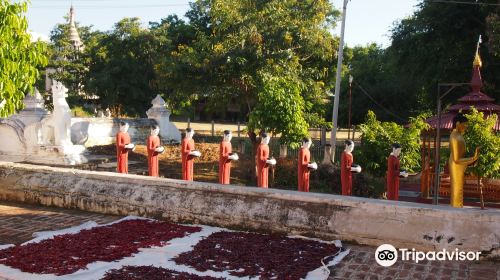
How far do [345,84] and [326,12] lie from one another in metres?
19.5

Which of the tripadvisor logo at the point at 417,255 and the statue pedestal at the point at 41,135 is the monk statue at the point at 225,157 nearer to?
the tripadvisor logo at the point at 417,255

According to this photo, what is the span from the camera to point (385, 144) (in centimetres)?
1395

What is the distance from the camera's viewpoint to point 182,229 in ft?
21.5

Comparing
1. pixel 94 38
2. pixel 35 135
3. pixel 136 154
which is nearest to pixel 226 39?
pixel 136 154

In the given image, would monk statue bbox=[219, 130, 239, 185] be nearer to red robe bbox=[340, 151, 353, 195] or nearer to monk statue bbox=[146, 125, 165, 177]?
monk statue bbox=[146, 125, 165, 177]

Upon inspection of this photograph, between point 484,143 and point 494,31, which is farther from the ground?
point 494,31

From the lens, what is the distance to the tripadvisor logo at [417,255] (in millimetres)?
5289

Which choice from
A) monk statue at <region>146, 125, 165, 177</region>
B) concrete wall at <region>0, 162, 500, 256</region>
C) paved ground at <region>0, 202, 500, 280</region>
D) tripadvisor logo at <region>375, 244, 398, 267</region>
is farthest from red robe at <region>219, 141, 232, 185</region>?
tripadvisor logo at <region>375, 244, 398, 267</region>

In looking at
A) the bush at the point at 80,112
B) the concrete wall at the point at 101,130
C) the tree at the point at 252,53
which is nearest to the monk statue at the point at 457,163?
the tree at the point at 252,53

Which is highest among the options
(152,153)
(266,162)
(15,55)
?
(15,55)

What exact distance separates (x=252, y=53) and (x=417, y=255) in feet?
33.4

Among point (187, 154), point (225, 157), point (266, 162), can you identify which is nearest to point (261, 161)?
point (266, 162)

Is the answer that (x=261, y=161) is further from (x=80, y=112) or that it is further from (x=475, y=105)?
(x=80, y=112)

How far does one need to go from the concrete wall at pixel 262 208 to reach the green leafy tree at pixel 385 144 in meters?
8.25
